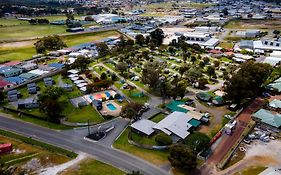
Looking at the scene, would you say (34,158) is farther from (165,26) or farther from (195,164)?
(165,26)

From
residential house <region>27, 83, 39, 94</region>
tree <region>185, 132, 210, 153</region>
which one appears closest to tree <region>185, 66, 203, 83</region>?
tree <region>185, 132, 210, 153</region>

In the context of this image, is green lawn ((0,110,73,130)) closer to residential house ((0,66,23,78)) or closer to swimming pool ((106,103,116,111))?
swimming pool ((106,103,116,111))

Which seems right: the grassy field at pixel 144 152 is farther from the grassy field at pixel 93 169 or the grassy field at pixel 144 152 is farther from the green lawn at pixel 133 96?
the green lawn at pixel 133 96

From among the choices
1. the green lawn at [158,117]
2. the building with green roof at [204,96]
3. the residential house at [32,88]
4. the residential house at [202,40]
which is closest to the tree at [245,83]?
the building with green roof at [204,96]

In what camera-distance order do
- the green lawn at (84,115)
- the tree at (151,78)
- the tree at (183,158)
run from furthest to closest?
the tree at (151,78)
the green lawn at (84,115)
the tree at (183,158)

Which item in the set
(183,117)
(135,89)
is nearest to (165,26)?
(135,89)

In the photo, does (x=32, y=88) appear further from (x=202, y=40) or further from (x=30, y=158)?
(x=202, y=40)

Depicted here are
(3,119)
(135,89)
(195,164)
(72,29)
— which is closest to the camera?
(195,164)
